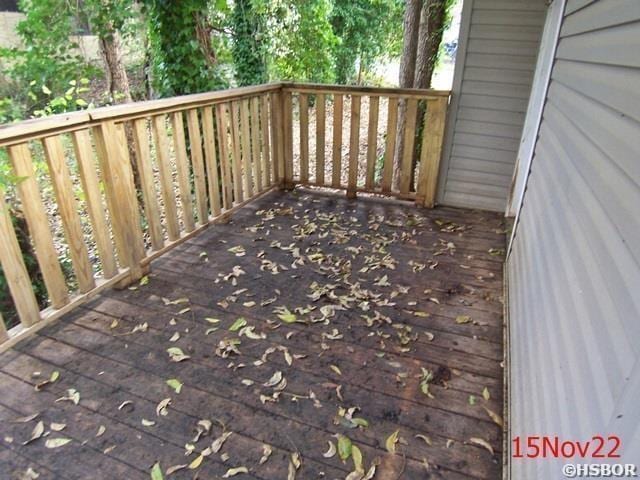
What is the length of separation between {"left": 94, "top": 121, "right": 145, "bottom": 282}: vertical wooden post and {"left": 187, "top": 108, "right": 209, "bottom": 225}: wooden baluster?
0.60m

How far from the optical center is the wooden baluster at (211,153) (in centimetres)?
321

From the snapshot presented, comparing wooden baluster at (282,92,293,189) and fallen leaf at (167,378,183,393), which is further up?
wooden baluster at (282,92,293,189)

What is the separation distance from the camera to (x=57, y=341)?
222 cm

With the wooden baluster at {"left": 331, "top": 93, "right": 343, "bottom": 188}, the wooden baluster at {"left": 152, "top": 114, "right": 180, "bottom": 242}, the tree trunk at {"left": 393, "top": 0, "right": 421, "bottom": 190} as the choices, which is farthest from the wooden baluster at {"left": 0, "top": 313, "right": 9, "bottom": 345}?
the tree trunk at {"left": 393, "top": 0, "right": 421, "bottom": 190}

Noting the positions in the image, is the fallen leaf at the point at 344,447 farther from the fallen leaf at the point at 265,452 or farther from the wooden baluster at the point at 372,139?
the wooden baluster at the point at 372,139

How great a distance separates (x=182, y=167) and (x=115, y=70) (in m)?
4.42

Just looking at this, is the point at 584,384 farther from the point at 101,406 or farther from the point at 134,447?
the point at 101,406

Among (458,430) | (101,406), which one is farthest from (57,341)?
(458,430)

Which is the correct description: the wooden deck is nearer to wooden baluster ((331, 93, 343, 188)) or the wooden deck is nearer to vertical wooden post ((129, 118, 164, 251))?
vertical wooden post ((129, 118, 164, 251))

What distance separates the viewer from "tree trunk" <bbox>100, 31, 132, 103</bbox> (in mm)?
6172

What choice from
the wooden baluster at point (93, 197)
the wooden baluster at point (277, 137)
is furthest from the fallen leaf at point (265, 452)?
the wooden baluster at point (277, 137)

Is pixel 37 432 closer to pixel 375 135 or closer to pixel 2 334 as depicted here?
pixel 2 334

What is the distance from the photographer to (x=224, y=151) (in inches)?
134

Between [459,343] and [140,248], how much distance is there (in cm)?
202
